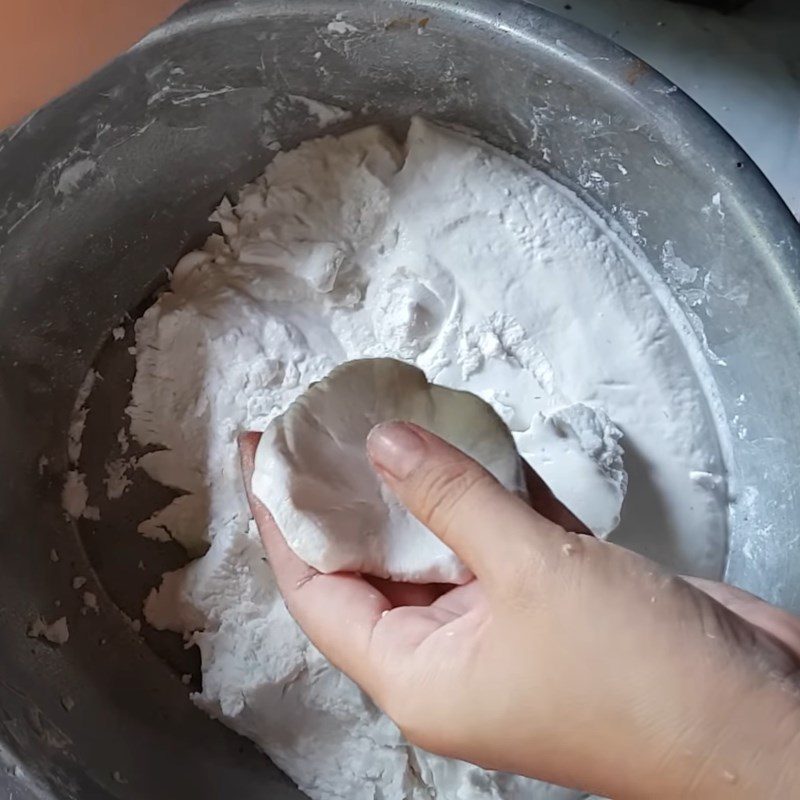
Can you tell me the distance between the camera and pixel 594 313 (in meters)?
0.90

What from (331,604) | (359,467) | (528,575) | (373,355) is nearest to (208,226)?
(373,355)

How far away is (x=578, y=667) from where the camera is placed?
0.48 metres

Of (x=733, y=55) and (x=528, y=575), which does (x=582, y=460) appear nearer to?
(x=528, y=575)

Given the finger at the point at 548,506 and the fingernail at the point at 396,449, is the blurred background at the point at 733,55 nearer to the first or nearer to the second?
the finger at the point at 548,506

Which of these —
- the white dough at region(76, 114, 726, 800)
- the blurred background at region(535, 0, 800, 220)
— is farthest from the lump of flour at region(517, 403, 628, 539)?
the blurred background at region(535, 0, 800, 220)

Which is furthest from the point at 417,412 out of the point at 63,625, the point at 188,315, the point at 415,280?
the point at 63,625

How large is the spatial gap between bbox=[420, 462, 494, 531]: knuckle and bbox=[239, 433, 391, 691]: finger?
11 cm

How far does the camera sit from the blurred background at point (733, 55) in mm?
1078

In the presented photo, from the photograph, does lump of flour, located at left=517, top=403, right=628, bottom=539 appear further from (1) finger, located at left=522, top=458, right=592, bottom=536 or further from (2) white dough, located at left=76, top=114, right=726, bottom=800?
(1) finger, located at left=522, top=458, right=592, bottom=536

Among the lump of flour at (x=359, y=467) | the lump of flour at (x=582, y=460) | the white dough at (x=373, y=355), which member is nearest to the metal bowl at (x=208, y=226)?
the white dough at (x=373, y=355)

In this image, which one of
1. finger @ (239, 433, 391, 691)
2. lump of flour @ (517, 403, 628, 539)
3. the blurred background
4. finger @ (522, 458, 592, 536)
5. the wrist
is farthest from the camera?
the blurred background

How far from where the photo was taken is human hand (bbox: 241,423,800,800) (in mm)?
464

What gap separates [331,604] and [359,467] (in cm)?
12

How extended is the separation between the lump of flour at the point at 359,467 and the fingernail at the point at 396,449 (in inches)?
4.3
